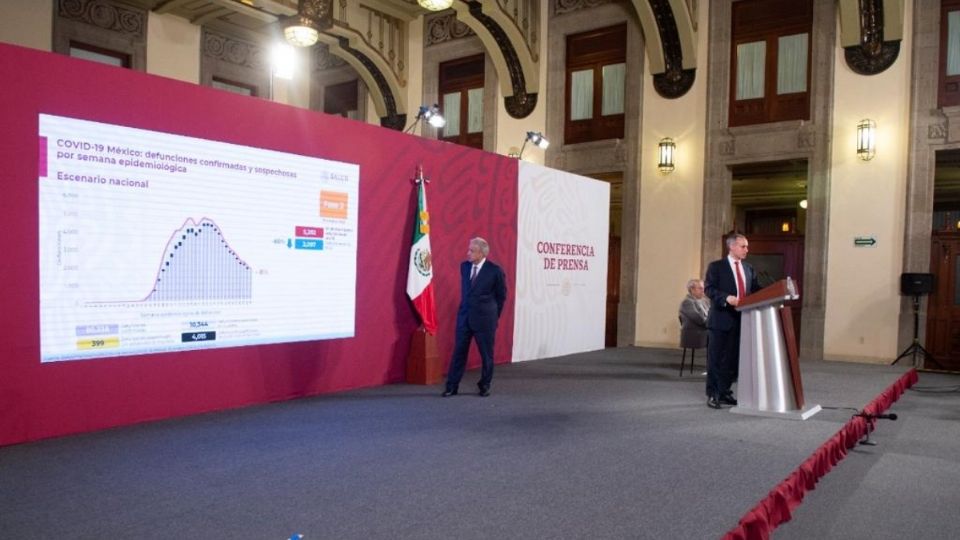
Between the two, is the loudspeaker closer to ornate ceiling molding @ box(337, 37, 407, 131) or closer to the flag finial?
the flag finial

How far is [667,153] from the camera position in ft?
35.5

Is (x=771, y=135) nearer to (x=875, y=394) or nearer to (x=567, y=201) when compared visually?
(x=567, y=201)

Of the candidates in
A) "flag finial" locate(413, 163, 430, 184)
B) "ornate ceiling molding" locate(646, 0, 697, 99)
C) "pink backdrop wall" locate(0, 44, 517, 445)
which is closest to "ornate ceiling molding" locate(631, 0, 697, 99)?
"ornate ceiling molding" locate(646, 0, 697, 99)

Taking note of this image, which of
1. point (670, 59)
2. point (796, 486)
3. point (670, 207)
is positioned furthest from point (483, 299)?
point (670, 59)

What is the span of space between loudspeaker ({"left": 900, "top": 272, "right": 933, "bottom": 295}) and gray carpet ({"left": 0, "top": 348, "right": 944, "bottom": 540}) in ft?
11.2

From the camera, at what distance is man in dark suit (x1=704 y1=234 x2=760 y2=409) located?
19.0ft

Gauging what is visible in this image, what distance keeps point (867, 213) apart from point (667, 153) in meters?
2.96

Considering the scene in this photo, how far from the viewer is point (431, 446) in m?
4.44

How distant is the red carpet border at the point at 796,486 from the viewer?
117 inches

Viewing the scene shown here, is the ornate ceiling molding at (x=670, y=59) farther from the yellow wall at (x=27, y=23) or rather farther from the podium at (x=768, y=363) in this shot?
the yellow wall at (x=27, y=23)

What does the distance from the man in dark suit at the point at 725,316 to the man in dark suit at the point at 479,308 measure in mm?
1836

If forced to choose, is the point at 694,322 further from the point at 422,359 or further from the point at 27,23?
the point at 27,23

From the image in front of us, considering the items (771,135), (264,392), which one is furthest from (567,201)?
(264,392)

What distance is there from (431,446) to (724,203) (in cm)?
759
